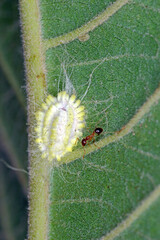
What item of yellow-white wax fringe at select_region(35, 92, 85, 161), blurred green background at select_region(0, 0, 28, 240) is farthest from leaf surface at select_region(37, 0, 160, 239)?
blurred green background at select_region(0, 0, 28, 240)

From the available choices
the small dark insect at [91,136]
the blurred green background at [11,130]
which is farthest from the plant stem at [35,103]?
the blurred green background at [11,130]

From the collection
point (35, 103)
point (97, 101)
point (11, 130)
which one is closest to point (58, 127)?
point (35, 103)

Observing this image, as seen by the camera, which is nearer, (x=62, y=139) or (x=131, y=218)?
(x=62, y=139)

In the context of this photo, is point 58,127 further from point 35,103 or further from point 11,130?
point 11,130

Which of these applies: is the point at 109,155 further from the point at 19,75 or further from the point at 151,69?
the point at 19,75

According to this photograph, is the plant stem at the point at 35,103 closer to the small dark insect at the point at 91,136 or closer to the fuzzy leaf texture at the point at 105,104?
the fuzzy leaf texture at the point at 105,104

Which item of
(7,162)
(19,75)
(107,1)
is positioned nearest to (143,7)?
(107,1)

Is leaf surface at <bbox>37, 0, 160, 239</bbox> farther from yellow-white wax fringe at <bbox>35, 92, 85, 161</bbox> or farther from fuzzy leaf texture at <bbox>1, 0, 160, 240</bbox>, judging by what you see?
yellow-white wax fringe at <bbox>35, 92, 85, 161</bbox>
